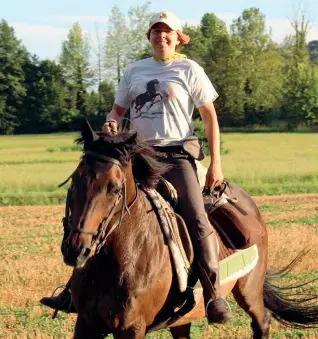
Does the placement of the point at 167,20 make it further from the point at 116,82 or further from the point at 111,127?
the point at 116,82

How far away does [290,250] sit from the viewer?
39.9ft

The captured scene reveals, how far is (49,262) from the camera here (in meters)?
11.4

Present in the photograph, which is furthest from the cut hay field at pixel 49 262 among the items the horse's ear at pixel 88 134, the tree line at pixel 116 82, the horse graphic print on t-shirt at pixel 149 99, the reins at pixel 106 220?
the tree line at pixel 116 82

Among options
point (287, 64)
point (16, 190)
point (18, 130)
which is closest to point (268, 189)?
point (16, 190)

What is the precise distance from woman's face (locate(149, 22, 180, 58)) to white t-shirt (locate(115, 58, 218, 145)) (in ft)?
0.26

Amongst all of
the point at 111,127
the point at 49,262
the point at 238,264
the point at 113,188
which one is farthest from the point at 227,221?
the point at 49,262

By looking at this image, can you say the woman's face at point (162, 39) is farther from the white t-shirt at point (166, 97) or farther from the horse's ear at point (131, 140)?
the horse's ear at point (131, 140)

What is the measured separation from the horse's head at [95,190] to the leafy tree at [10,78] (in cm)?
7413

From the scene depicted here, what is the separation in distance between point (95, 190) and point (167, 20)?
1.69 m

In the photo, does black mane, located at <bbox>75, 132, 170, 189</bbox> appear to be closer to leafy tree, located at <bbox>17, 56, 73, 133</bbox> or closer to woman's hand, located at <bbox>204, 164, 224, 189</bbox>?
woman's hand, located at <bbox>204, 164, 224, 189</bbox>

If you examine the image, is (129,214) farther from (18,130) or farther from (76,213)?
(18,130)

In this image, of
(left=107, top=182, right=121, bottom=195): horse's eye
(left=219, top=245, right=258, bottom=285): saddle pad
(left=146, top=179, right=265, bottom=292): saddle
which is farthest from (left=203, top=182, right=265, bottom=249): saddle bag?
(left=107, top=182, right=121, bottom=195): horse's eye

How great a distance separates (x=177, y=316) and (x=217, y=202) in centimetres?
112

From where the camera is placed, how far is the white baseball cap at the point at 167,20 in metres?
5.46
